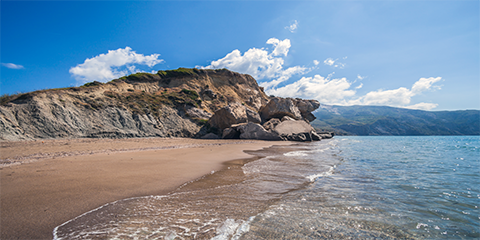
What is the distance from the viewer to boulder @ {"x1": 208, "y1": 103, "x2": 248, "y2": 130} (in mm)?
27594

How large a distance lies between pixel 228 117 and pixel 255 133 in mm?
4666

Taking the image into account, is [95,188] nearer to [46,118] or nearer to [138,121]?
[46,118]

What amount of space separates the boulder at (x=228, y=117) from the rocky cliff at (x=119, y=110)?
0.57 m

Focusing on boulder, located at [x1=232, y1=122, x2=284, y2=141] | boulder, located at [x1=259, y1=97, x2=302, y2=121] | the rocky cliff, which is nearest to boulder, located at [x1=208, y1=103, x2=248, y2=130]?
the rocky cliff

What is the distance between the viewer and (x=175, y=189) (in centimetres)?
476

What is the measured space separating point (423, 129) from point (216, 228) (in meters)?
181

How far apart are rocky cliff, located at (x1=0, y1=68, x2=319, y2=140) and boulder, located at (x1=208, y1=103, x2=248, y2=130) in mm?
567

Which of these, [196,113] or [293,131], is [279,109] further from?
[196,113]

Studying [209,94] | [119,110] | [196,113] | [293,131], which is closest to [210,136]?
[196,113]

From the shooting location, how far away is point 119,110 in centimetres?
2286

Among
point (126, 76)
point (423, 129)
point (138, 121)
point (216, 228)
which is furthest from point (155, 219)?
point (423, 129)

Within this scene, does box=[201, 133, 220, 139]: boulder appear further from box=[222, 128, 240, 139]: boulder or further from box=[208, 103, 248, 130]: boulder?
box=[208, 103, 248, 130]: boulder

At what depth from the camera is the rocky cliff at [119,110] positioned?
16.5 metres

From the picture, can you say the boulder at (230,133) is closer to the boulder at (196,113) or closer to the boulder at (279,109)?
the boulder at (196,113)
